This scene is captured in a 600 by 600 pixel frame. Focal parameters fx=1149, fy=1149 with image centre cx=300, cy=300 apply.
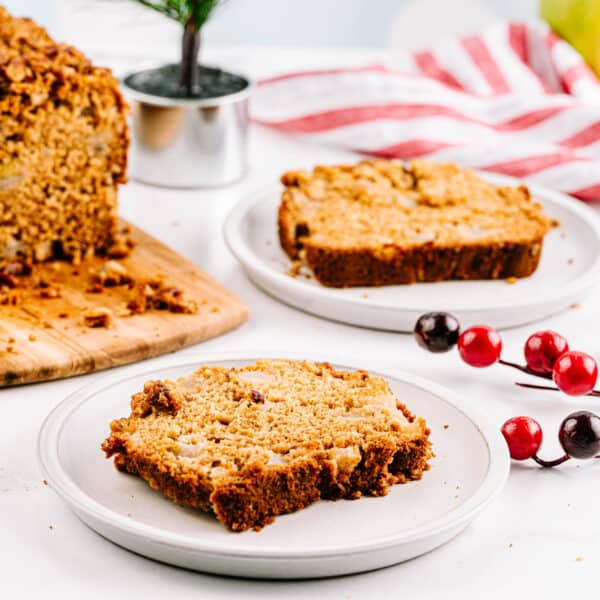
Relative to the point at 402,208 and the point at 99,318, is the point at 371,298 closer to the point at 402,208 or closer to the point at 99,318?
the point at 402,208

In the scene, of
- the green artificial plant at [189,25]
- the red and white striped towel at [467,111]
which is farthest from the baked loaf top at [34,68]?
the red and white striped towel at [467,111]

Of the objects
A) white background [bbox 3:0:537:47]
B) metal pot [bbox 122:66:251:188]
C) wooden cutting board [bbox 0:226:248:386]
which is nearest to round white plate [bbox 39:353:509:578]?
wooden cutting board [bbox 0:226:248:386]

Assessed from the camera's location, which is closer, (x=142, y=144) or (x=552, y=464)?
(x=552, y=464)

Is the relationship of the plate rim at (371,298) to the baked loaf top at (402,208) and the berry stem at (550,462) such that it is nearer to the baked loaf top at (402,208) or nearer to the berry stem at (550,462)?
the baked loaf top at (402,208)

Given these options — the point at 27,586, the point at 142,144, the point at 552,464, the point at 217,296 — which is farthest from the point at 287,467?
the point at 142,144

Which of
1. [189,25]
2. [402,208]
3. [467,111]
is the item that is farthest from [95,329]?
[467,111]

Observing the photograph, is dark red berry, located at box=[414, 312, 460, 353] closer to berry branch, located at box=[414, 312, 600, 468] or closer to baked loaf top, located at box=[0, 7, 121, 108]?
berry branch, located at box=[414, 312, 600, 468]

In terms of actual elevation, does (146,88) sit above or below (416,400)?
above

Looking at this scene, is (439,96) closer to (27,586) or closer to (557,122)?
(557,122)
